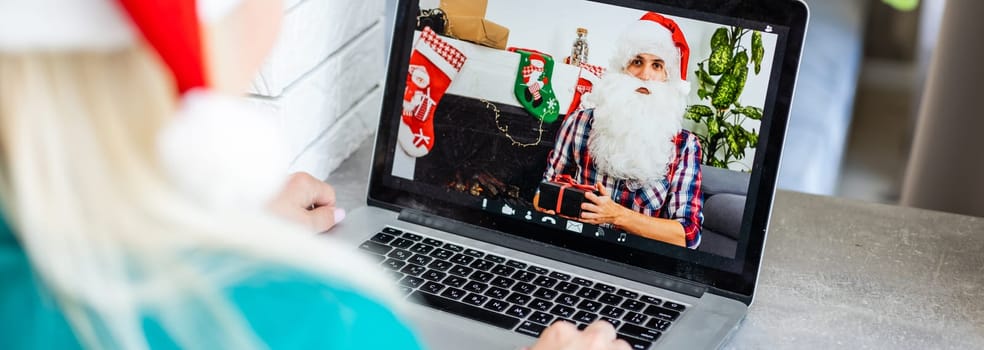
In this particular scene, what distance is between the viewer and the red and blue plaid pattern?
913 mm

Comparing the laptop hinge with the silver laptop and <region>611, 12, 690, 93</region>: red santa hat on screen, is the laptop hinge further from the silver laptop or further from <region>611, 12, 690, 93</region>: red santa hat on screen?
<region>611, 12, 690, 93</region>: red santa hat on screen

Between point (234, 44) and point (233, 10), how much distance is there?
16 mm

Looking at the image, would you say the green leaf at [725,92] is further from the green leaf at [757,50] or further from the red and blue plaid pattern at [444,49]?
the red and blue plaid pattern at [444,49]

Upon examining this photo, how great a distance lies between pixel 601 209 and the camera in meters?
0.87

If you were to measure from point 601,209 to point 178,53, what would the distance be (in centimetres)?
54

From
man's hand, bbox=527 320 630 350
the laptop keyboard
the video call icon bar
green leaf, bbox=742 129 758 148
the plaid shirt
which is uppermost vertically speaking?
green leaf, bbox=742 129 758 148

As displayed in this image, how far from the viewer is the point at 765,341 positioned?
2.61 ft

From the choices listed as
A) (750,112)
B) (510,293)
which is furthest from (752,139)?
(510,293)

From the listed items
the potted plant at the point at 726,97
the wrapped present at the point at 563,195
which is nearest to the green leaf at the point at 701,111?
the potted plant at the point at 726,97

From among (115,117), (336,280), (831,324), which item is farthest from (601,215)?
(115,117)

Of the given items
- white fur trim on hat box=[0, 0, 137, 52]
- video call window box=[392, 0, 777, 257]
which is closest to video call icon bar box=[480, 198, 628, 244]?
video call window box=[392, 0, 777, 257]

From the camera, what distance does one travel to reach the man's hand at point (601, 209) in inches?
34.0

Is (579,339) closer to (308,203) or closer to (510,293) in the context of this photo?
(510,293)

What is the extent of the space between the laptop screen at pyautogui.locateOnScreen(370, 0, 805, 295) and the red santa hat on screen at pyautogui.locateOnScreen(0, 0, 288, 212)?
497 millimetres
